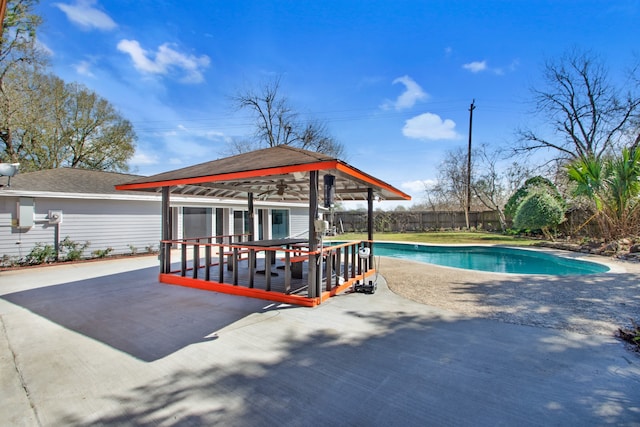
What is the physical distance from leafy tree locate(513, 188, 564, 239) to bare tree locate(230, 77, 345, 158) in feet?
52.7

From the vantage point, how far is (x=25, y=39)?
583 inches

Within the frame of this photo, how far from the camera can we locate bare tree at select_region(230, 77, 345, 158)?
23.3m

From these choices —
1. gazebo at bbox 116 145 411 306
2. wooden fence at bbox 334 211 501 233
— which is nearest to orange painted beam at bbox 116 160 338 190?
gazebo at bbox 116 145 411 306

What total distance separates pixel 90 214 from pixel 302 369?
36.8 ft

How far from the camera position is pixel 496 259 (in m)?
12.1

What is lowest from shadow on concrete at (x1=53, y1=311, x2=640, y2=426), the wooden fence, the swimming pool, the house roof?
the swimming pool

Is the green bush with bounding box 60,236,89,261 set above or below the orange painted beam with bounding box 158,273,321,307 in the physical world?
above

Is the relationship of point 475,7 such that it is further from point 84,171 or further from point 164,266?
point 84,171

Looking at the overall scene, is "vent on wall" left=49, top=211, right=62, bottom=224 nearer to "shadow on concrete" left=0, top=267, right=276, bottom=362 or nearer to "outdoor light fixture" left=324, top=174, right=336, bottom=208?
"shadow on concrete" left=0, top=267, right=276, bottom=362

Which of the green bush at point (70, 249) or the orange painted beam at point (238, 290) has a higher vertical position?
the green bush at point (70, 249)

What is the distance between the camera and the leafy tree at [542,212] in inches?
571

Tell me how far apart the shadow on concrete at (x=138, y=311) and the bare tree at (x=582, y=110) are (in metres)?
22.7

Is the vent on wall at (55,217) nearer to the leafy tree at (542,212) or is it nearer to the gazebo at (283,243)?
the gazebo at (283,243)

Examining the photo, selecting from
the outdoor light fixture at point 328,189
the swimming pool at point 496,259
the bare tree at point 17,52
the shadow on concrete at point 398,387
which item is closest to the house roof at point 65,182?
the bare tree at point 17,52
